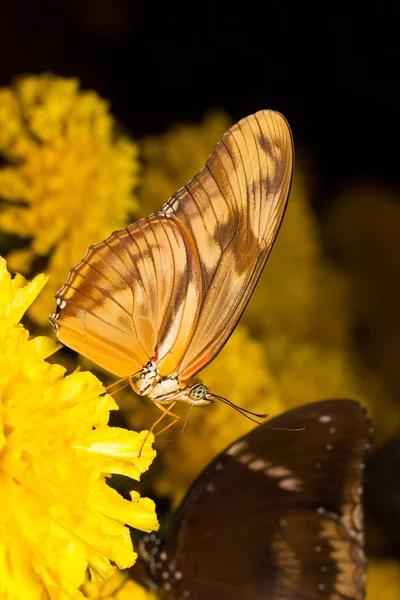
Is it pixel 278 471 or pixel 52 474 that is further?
pixel 278 471

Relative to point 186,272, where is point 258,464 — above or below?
below

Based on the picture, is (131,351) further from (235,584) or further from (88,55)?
(88,55)

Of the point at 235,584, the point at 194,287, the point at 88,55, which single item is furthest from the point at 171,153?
the point at 235,584

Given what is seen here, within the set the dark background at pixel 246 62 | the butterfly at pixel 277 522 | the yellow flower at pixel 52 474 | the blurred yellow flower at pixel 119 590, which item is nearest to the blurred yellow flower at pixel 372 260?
the dark background at pixel 246 62

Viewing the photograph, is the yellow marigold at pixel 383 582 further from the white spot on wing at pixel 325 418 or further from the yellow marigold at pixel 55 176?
the yellow marigold at pixel 55 176

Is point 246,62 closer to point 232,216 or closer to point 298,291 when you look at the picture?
point 298,291

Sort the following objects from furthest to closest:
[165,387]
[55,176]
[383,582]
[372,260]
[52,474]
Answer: [372,260] < [383,582] < [55,176] < [165,387] < [52,474]

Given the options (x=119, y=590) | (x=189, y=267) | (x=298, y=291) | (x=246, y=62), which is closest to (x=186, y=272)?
(x=189, y=267)
